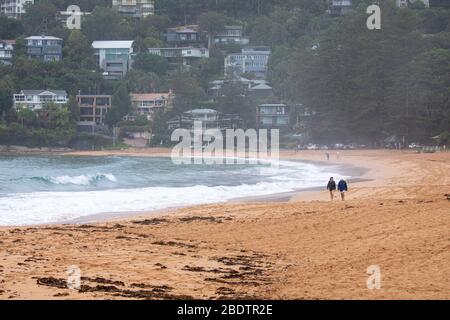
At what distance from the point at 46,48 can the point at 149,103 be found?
592 inches

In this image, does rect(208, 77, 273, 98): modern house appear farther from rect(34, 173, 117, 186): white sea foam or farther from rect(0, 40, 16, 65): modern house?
rect(34, 173, 117, 186): white sea foam

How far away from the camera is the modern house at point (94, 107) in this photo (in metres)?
74.7

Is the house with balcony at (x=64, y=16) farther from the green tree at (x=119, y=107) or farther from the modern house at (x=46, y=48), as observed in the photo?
the green tree at (x=119, y=107)

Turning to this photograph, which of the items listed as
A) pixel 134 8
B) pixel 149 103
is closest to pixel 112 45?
pixel 149 103

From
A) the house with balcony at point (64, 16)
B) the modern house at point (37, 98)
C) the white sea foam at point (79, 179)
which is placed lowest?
the white sea foam at point (79, 179)

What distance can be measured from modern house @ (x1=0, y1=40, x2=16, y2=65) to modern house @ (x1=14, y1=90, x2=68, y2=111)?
10.8m

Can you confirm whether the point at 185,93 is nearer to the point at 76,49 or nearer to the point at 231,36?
the point at 76,49

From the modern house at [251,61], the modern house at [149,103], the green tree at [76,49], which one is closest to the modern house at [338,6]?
the modern house at [251,61]

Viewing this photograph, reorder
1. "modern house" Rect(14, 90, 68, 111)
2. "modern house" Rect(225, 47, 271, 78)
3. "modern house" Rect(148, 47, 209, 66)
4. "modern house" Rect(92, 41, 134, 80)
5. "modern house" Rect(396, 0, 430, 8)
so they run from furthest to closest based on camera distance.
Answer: "modern house" Rect(396, 0, 430, 8)
"modern house" Rect(148, 47, 209, 66)
"modern house" Rect(225, 47, 271, 78)
"modern house" Rect(92, 41, 134, 80)
"modern house" Rect(14, 90, 68, 111)

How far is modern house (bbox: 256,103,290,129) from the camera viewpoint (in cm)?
7250

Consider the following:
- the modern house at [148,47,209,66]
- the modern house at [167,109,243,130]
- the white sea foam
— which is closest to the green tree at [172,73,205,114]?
the modern house at [167,109,243,130]

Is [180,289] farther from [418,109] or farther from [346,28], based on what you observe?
[346,28]

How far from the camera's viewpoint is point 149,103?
7644 centimetres

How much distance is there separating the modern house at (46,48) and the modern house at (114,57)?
424 cm
